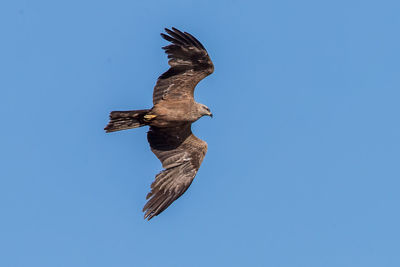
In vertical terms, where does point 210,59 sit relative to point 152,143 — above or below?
above

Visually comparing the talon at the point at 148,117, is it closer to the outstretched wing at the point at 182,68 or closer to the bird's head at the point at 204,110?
the outstretched wing at the point at 182,68

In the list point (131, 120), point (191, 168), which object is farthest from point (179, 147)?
point (131, 120)

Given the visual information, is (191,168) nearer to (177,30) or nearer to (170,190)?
(170,190)

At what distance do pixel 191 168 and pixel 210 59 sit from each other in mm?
2561

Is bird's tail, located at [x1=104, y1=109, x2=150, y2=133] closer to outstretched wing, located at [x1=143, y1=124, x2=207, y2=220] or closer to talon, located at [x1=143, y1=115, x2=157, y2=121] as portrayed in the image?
talon, located at [x1=143, y1=115, x2=157, y2=121]

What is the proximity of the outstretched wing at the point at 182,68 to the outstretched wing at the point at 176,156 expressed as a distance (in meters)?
0.85

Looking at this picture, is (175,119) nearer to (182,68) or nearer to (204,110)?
(204,110)

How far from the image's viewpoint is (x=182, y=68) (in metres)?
17.9

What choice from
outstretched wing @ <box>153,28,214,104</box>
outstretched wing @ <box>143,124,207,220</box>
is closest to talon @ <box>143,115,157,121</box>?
outstretched wing @ <box>153,28,214,104</box>

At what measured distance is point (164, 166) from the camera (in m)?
18.5

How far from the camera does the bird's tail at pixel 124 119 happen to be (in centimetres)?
1727

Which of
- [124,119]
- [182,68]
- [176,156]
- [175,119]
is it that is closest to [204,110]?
[175,119]

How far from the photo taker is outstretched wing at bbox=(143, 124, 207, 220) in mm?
18141

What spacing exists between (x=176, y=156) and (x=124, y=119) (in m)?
1.89
